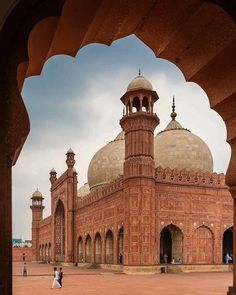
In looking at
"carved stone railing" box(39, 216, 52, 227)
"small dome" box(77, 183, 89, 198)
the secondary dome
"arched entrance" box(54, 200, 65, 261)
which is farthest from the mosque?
"small dome" box(77, 183, 89, 198)

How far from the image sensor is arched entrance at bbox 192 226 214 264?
2052 cm

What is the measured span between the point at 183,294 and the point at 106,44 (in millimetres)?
9369

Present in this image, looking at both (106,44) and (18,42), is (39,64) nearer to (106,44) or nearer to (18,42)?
(106,44)

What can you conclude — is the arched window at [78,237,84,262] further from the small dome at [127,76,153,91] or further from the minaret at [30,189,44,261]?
the minaret at [30,189,44,261]

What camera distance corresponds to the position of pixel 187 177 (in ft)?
68.7

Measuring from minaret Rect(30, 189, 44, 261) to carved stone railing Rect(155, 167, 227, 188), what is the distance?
83.0ft

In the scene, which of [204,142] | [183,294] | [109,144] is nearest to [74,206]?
[109,144]

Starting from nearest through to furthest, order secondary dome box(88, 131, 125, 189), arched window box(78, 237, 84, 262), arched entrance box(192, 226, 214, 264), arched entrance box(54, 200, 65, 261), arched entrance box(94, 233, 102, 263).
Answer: arched entrance box(192, 226, 214, 264) → arched entrance box(94, 233, 102, 263) → arched window box(78, 237, 84, 262) → secondary dome box(88, 131, 125, 189) → arched entrance box(54, 200, 65, 261)

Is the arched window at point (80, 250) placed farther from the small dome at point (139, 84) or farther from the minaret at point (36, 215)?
the minaret at point (36, 215)

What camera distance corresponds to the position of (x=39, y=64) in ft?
8.75

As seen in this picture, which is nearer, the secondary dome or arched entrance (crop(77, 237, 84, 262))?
arched entrance (crop(77, 237, 84, 262))

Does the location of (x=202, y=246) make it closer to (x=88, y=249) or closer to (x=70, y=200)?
(x=88, y=249)

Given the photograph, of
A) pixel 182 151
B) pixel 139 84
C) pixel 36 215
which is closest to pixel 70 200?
pixel 182 151

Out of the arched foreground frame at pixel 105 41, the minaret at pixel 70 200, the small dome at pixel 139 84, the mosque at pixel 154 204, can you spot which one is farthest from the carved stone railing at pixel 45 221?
the arched foreground frame at pixel 105 41
